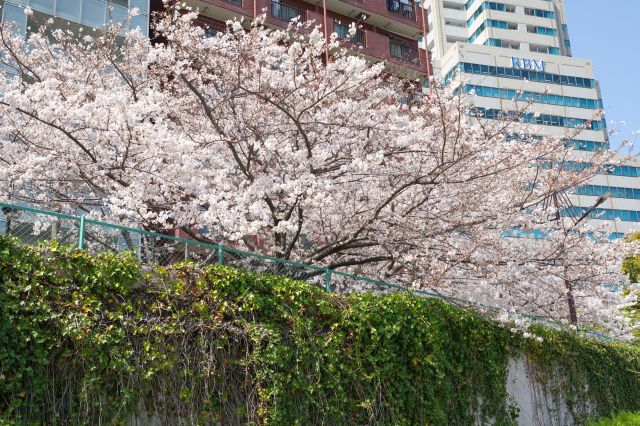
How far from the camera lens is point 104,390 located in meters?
6.02

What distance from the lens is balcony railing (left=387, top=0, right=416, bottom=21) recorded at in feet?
90.5

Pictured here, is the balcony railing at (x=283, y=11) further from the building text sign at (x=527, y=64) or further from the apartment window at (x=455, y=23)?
the apartment window at (x=455, y=23)

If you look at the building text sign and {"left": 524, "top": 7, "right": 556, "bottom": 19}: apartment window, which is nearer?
the building text sign

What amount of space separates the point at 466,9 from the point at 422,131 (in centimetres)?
6649

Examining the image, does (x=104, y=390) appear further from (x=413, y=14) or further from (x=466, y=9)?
(x=466, y=9)

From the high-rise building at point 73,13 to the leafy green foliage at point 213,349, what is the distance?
429 inches

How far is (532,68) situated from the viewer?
5906 cm

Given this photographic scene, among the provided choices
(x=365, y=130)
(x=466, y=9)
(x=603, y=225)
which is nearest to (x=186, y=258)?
(x=365, y=130)

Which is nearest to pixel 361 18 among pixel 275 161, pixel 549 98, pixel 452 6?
pixel 275 161

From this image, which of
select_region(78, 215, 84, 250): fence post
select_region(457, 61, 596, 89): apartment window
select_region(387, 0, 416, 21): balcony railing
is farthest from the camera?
select_region(457, 61, 596, 89): apartment window

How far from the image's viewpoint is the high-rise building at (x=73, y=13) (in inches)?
617

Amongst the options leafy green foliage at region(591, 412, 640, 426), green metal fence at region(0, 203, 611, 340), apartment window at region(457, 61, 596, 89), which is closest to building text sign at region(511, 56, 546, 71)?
apartment window at region(457, 61, 596, 89)

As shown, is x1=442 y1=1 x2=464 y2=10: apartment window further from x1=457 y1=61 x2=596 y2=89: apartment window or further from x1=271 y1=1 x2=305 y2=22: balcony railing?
x1=271 y1=1 x2=305 y2=22: balcony railing

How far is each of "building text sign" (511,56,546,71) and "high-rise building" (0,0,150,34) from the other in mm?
47640
